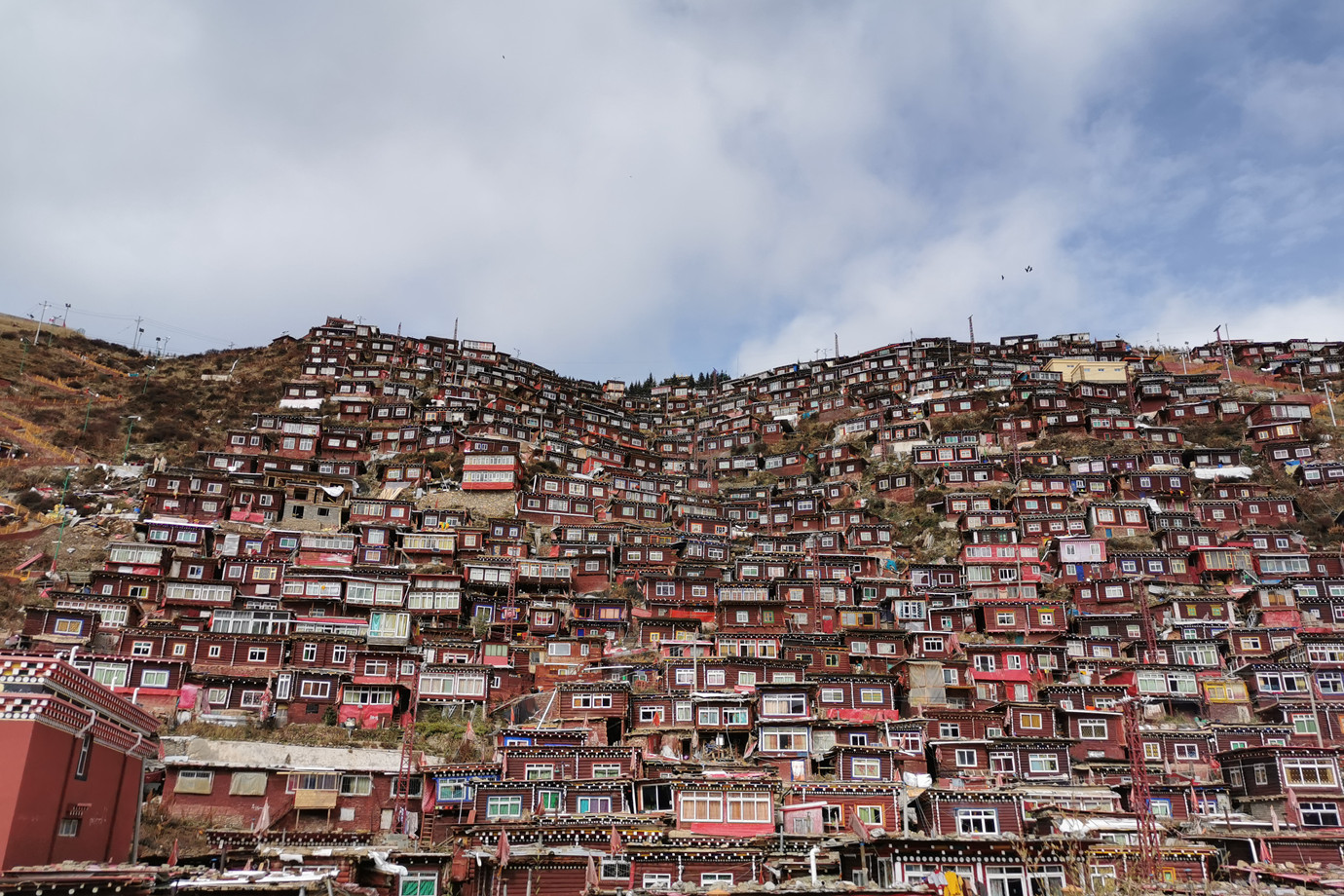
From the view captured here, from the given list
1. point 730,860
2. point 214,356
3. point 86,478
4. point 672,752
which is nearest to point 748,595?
point 672,752

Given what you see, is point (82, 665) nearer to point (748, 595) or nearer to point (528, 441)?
point (748, 595)

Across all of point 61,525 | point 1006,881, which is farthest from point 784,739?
point 61,525

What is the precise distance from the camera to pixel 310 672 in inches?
2103

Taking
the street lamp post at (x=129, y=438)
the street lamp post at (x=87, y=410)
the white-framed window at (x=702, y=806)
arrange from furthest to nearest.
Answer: the street lamp post at (x=87, y=410) → the street lamp post at (x=129, y=438) → the white-framed window at (x=702, y=806)

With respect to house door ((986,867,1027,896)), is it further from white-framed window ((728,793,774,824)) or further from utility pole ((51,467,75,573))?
utility pole ((51,467,75,573))

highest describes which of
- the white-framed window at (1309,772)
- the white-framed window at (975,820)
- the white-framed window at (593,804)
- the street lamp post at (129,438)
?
the street lamp post at (129,438)

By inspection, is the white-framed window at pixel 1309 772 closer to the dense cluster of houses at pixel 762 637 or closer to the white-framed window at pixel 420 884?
the dense cluster of houses at pixel 762 637

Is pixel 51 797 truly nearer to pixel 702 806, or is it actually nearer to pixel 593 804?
pixel 593 804

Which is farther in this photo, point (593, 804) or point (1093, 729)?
point (1093, 729)

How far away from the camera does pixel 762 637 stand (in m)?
60.2

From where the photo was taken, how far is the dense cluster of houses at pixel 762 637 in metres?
36.2

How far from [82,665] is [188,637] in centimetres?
545

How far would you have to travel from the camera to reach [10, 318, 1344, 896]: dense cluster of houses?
119 feet

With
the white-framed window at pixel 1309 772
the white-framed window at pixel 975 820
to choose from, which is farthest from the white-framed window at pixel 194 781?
the white-framed window at pixel 1309 772
